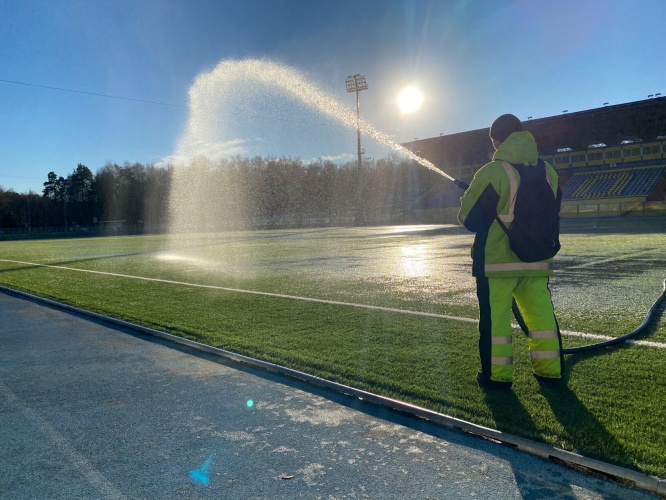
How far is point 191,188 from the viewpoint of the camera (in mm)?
96500

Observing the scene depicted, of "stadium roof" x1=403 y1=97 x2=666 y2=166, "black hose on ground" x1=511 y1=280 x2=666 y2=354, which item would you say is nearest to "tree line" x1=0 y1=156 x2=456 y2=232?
"stadium roof" x1=403 y1=97 x2=666 y2=166

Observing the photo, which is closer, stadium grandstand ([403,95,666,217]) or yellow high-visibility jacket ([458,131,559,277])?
yellow high-visibility jacket ([458,131,559,277])

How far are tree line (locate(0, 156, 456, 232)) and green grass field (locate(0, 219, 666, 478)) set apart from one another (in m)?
66.6

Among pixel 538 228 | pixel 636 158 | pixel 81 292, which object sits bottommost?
pixel 81 292

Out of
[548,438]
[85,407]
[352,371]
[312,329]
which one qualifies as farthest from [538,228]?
[85,407]

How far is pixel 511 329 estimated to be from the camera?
4281mm

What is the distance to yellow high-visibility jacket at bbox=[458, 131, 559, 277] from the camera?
429 centimetres

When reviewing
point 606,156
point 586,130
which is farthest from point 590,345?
point 586,130

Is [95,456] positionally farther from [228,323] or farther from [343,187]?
[343,187]

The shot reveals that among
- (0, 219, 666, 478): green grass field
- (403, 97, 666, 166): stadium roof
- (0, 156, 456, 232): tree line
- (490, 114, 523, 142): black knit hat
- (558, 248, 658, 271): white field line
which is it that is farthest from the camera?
(0, 156, 456, 232): tree line

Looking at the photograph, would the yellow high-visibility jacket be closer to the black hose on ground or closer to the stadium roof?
the black hose on ground

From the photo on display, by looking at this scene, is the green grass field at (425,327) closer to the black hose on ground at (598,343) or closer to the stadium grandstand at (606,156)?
the black hose on ground at (598,343)

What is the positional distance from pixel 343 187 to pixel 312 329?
293ft

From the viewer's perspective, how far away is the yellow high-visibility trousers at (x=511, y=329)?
4277mm
